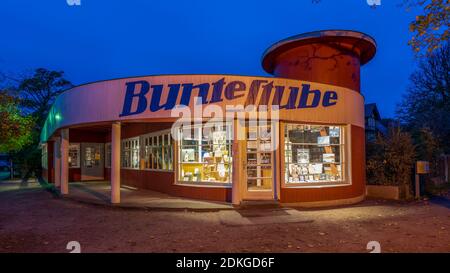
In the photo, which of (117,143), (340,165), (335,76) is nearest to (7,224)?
(117,143)

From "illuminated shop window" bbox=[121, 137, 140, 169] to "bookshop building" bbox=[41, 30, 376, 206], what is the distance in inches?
115

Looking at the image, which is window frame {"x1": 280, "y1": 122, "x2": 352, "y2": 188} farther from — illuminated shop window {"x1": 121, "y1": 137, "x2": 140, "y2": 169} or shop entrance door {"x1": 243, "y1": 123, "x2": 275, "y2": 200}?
illuminated shop window {"x1": 121, "y1": 137, "x2": 140, "y2": 169}

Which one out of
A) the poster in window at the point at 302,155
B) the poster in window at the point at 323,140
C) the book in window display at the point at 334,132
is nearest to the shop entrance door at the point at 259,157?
the poster in window at the point at 302,155

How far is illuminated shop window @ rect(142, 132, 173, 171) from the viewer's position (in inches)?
484

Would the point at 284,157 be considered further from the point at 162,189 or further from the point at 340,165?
the point at 162,189

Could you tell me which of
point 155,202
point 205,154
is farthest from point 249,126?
point 155,202

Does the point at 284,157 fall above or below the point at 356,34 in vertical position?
below

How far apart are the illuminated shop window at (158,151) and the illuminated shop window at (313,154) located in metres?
4.52

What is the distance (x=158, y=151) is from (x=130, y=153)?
3.79m

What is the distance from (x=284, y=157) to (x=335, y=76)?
16.0ft

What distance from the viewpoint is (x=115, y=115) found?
33.6 ft

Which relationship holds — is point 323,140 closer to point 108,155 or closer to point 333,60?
point 333,60

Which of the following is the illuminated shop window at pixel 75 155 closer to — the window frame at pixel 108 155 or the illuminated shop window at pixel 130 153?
the window frame at pixel 108 155

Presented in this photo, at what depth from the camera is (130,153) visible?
16281 mm
